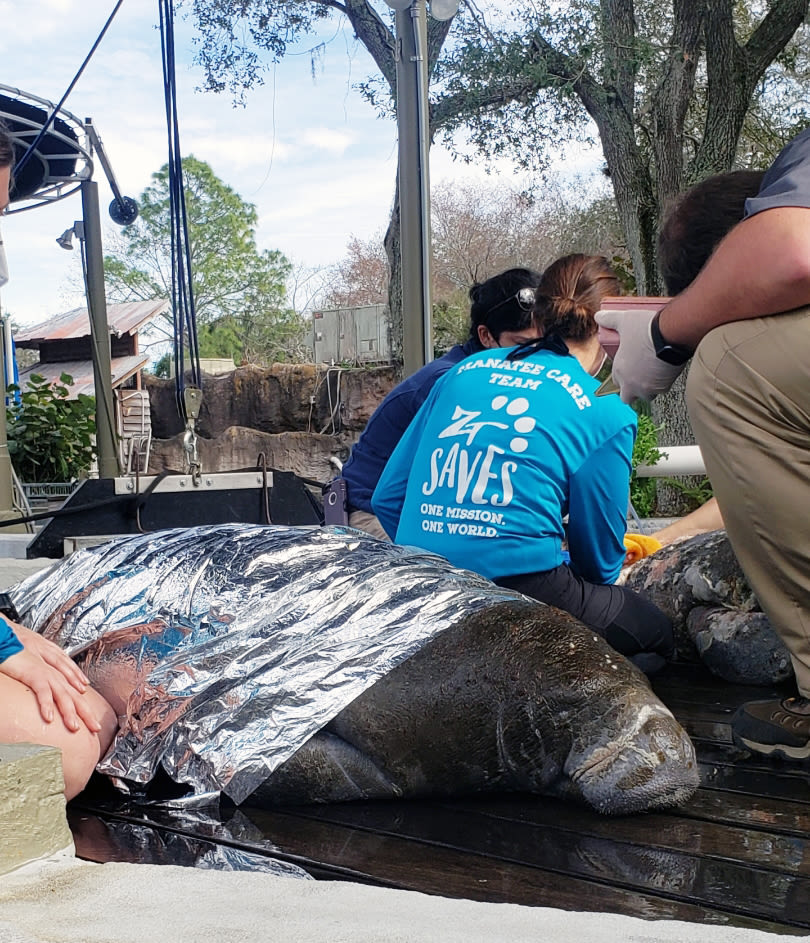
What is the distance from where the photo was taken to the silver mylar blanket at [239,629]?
7.89 ft

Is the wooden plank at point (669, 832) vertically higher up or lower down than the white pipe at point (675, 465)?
lower down

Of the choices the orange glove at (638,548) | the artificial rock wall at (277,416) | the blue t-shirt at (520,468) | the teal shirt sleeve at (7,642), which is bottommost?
the artificial rock wall at (277,416)

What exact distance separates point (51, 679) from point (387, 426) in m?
2.56

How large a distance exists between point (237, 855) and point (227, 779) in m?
0.35

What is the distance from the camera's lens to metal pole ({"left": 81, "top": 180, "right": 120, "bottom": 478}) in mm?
11602

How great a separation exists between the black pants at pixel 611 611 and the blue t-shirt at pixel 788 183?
1.21 m

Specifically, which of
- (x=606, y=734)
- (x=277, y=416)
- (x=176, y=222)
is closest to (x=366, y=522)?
(x=176, y=222)

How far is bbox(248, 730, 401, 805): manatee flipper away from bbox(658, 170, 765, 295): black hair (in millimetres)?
1541

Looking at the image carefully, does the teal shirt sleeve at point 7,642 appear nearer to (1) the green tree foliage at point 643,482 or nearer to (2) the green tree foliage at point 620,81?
(1) the green tree foliage at point 643,482

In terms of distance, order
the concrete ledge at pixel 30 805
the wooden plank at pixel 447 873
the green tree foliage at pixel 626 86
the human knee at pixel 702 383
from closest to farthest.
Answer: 1. the wooden plank at pixel 447 873
2. the concrete ledge at pixel 30 805
3. the human knee at pixel 702 383
4. the green tree foliage at pixel 626 86

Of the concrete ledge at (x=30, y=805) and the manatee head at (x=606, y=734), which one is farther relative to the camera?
the manatee head at (x=606, y=734)

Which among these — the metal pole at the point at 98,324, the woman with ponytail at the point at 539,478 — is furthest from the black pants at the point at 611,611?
the metal pole at the point at 98,324

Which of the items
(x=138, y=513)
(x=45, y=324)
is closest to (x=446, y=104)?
(x=138, y=513)

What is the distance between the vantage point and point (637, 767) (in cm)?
218
